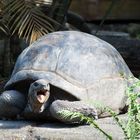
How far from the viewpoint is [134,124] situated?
3.63 m

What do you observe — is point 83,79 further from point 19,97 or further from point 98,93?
point 19,97

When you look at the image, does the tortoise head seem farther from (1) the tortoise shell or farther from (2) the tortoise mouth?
(1) the tortoise shell

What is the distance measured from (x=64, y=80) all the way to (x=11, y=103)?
44 centimetres

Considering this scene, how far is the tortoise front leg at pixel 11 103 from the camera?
464cm

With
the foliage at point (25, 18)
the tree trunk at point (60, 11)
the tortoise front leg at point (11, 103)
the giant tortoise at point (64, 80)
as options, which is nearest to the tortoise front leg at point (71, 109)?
the giant tortoise at point (64, 80)

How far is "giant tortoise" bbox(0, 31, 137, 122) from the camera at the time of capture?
14.6 feet

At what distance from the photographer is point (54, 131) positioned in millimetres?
4324

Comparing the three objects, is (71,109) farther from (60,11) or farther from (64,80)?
(60,11)

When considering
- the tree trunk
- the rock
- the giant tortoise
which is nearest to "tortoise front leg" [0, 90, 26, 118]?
the giant tortoise

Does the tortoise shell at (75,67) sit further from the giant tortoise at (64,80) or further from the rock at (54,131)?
the rock at (54,131)

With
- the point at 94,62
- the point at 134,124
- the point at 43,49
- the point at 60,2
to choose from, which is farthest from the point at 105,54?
the point at 60,2

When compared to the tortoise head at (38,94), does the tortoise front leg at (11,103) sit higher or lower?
lower

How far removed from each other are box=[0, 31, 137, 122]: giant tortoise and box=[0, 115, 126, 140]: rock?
0.29 ft

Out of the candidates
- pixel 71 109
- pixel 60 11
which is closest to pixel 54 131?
pixel 71 109
